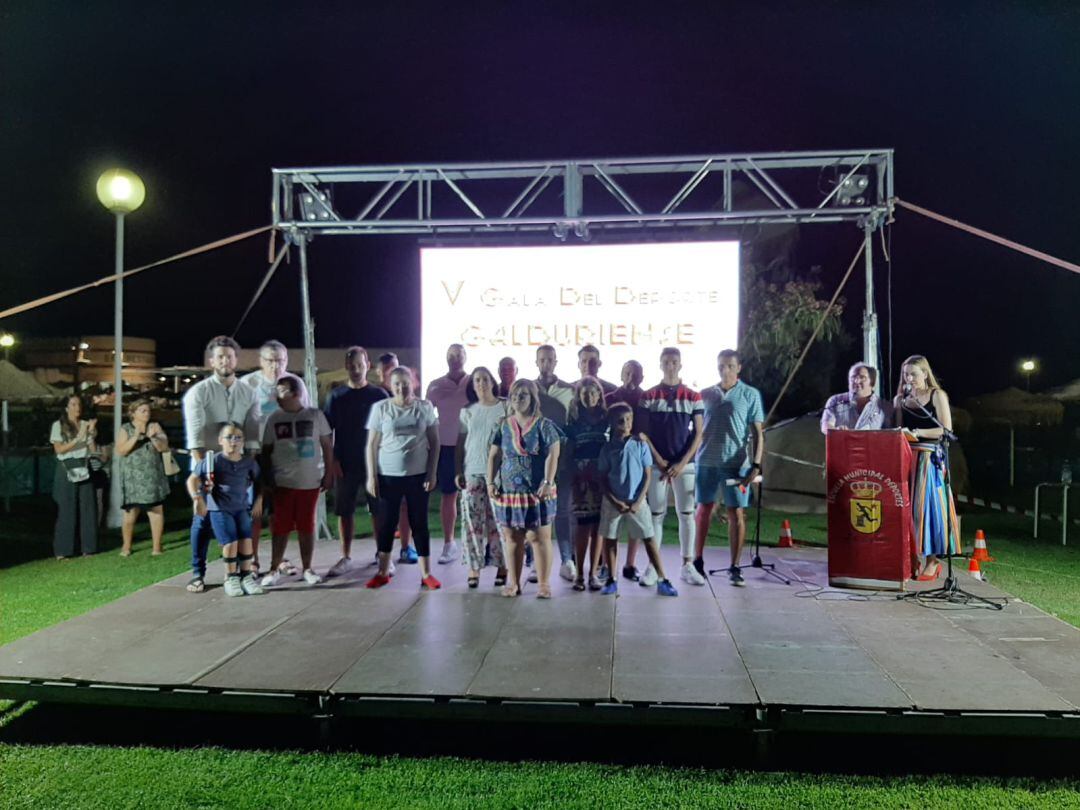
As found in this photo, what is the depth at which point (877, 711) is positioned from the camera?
3.37 meters

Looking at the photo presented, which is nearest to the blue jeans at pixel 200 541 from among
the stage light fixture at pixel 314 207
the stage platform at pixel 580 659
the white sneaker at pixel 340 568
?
the stage platform at pixel 580 659

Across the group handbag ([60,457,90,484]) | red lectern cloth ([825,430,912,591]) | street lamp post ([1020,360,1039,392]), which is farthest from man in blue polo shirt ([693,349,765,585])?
street lamp post ([1020,360,1039,392])

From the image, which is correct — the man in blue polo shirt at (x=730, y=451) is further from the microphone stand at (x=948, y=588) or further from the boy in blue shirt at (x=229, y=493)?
the boy in blue shirt at (x=229, y=493)

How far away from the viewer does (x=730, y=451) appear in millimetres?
5672

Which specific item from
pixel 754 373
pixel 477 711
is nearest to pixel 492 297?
pixel 477 711

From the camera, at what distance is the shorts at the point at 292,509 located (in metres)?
5.55

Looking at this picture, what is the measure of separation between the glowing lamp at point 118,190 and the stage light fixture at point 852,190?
8.01 metres

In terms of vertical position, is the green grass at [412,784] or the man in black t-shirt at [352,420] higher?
the man in black t-shirt at [352,420]

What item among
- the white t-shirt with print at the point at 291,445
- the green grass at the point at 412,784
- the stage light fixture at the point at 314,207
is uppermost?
the stage light fixture at the point at 314,207

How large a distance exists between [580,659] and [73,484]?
5912mm

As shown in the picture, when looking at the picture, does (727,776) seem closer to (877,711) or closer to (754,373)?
(877,711)

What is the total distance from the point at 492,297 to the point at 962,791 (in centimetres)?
609

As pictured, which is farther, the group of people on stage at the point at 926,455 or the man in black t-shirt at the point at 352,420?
the man in black t-shirt at the point at 352,420

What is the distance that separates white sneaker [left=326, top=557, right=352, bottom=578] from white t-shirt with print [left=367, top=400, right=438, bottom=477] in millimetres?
1104
